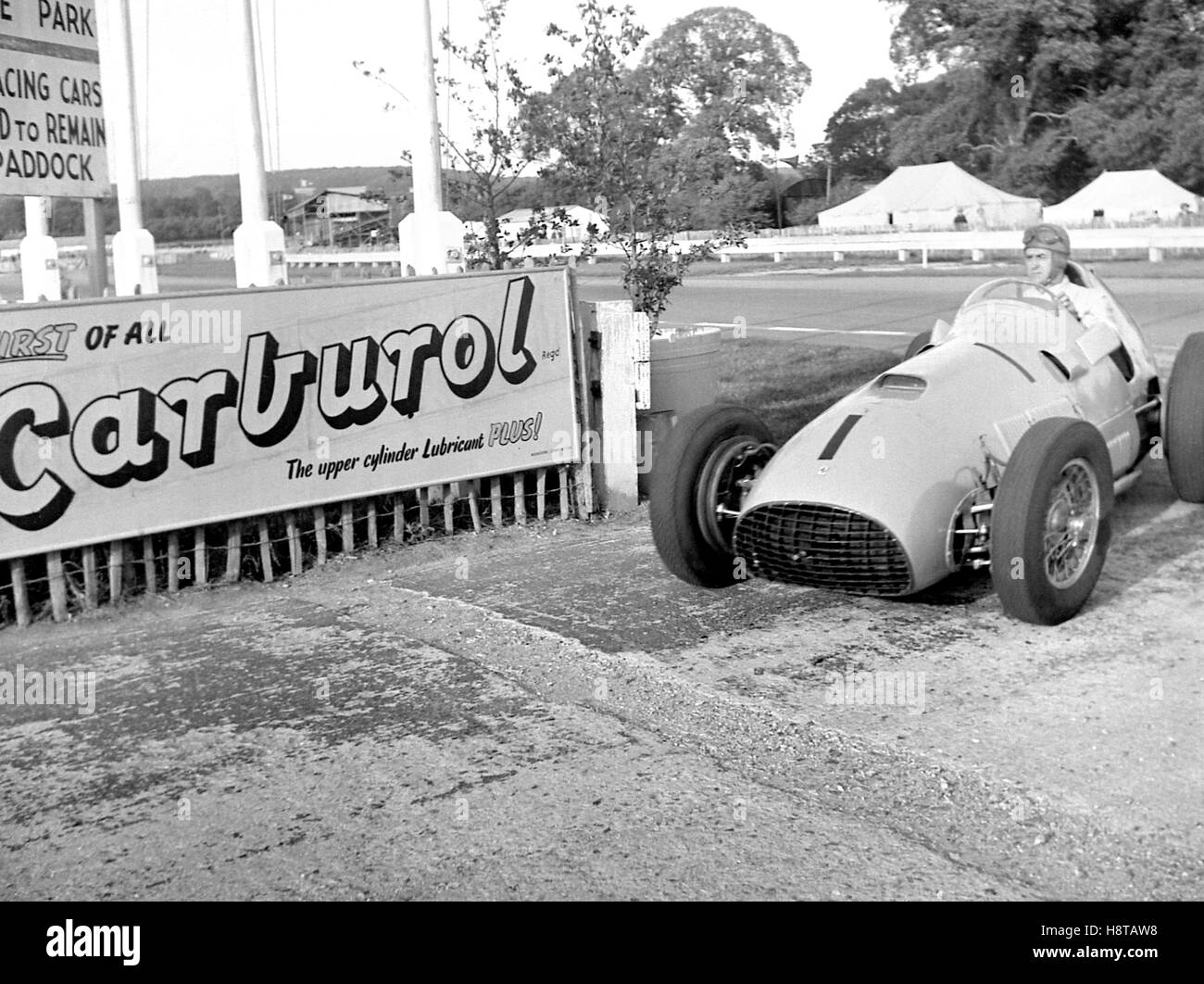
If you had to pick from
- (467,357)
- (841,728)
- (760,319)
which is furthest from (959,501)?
(760,319)

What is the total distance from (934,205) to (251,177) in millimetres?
41901

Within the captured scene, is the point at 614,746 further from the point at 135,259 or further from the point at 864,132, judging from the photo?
the point at 864,132

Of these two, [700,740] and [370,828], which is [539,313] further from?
[370,828]

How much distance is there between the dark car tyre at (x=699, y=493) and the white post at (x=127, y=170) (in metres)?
12.6

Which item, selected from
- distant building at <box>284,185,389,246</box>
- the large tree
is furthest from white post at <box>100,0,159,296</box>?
the large tree

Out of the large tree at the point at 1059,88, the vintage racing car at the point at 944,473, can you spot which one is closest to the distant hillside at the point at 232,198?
the vintage racing car at the point at 944,473

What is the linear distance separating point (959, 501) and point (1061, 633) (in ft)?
2.33

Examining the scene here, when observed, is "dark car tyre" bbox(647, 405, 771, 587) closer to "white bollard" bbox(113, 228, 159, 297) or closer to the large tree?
"white bollard" bbox(113, 228, 159, 297)

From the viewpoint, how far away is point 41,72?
8.40 meters

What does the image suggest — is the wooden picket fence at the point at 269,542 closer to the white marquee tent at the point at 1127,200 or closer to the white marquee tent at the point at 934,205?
the white marquee tent at the point at 1127,200

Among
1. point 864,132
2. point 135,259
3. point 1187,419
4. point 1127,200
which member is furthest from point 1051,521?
point 864,132

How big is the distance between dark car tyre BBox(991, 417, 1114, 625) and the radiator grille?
1.44 feet

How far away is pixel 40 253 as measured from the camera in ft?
74.3

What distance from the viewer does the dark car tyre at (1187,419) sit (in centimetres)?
775
